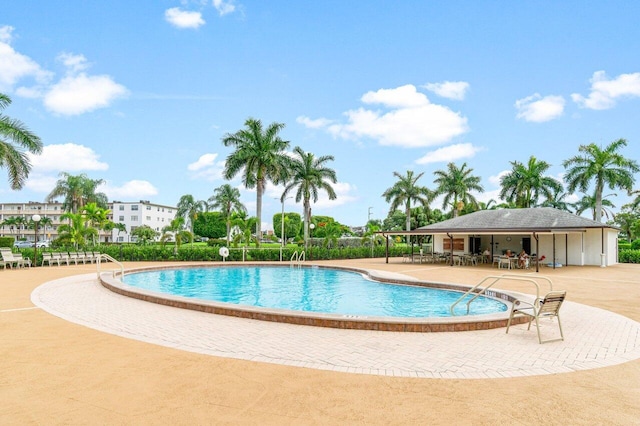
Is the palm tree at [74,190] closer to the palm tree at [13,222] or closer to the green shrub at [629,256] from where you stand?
the palm tree at [13,222]

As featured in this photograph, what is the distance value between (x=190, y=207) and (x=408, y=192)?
4738cm

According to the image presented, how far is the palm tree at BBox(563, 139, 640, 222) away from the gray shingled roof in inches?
347

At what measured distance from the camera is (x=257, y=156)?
32.0 meters

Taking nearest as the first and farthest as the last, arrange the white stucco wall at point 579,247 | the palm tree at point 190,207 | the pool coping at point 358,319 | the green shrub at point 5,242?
the pool coping at point 358,319 < the white stucco wall at point 579,247 < the green shrub at point 5,242 < the palm tree at point 190,207

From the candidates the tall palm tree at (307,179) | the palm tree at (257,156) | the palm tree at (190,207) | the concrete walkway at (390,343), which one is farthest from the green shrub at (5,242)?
the palm tree at (190,207)

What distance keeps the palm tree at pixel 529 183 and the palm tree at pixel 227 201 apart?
40815mm

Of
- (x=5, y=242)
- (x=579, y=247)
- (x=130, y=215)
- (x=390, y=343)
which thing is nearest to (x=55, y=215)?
(x=130, y=215)

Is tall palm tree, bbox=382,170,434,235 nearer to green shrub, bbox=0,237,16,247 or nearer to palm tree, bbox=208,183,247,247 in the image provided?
palm tree, bbox=208,183,247,247

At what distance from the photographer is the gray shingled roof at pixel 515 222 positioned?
80.5ft

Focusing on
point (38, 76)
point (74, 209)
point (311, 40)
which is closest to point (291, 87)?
point (311, 40)

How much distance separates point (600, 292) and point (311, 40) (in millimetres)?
15419

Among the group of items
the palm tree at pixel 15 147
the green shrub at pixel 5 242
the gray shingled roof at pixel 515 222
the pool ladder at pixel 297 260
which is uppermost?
the palm tree at pixel 15 147

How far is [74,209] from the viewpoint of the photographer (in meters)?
60.5

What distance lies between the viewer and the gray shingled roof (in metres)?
24.5
